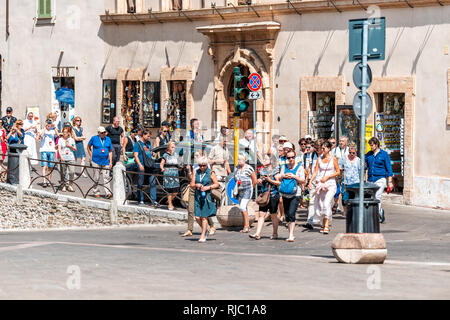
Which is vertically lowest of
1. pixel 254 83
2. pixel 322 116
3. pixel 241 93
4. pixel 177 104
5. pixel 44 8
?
pixel 322 116

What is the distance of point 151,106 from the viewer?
109ft

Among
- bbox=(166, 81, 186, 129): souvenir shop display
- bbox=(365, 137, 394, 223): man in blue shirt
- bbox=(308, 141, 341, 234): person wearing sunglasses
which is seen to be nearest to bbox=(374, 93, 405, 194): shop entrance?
bbox=(365, 137, 394, 223): man in blue shirt

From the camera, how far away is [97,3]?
115ft

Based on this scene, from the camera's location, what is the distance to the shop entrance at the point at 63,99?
119 feet

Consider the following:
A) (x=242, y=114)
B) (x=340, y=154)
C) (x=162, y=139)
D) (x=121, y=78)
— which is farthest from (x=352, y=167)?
(x=121, y=78)

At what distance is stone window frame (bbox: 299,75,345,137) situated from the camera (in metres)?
27.3

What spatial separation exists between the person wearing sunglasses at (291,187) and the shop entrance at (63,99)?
17819 mm

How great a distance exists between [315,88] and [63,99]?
11.3 m

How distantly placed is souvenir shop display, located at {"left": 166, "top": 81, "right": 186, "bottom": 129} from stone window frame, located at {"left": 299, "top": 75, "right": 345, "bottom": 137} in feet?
16.6

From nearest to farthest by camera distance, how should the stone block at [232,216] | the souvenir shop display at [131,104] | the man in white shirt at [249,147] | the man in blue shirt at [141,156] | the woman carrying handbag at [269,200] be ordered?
the woman carrying handbag at [269,200] < the stone block at [232,216] < the man in white shirt at [249,147] < the man in blue shirt at [141,156] < the souvenir shop display at [131,104]

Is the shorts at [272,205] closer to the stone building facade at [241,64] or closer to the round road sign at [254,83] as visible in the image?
the round road sign at [254,83]

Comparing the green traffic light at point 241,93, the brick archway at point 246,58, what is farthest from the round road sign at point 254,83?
the brick archway at point 246,58

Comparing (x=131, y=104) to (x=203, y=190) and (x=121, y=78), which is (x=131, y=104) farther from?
(x=203, y=190)

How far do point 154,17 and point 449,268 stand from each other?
1976cm
